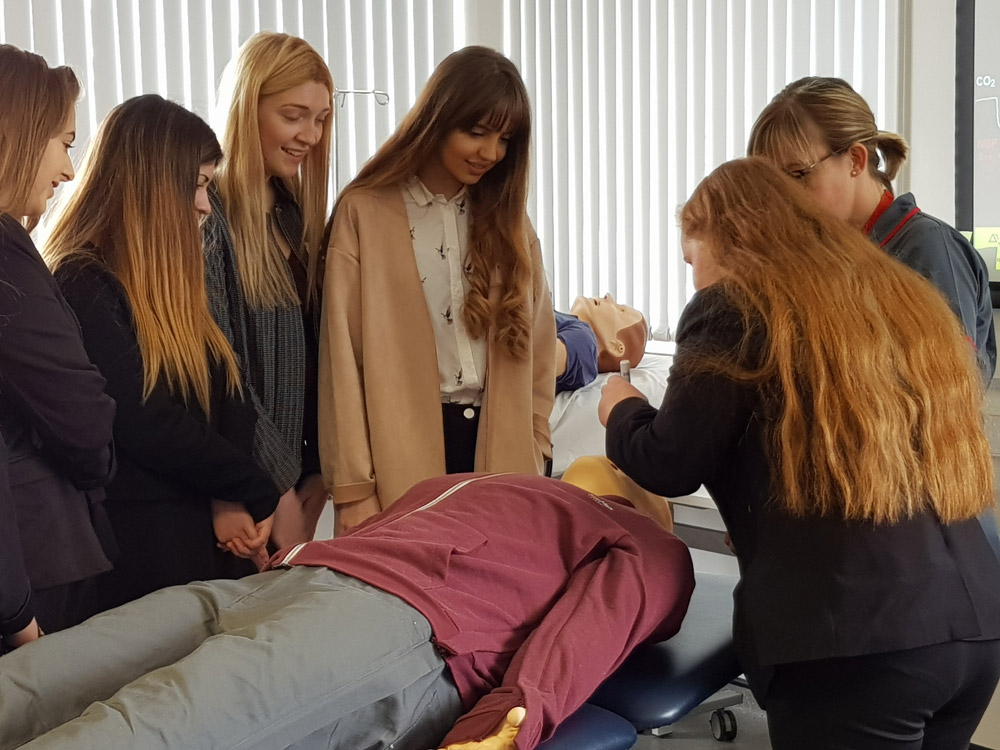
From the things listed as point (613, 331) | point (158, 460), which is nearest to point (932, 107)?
point (613, 331)

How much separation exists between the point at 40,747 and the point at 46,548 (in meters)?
0.57

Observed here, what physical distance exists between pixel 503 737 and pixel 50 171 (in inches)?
39.7

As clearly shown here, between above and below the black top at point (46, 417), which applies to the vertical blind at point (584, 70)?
above

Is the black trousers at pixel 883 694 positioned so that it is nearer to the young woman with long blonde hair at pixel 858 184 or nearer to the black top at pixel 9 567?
the young woman with long blonde hair at pixel 858 184

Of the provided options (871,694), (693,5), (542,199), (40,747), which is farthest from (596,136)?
A: (40,747)

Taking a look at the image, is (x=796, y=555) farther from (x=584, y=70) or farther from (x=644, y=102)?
(x=584, y=70)

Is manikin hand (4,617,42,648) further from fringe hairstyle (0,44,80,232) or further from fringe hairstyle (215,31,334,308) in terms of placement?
fringe hairstyle (215,31,334,308)

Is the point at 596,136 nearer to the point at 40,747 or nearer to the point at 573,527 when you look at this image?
the point at 573,527

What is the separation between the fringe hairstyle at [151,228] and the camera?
1689 millimetres

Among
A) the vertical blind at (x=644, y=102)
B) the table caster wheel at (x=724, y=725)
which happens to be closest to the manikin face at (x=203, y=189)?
the table caster wheel at (x=724, y=725)

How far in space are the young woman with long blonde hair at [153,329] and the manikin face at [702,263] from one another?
2.67 ft

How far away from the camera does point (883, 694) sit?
1.27 meters

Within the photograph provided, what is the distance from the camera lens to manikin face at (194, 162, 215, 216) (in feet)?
5.75

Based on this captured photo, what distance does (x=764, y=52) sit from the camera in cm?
349
